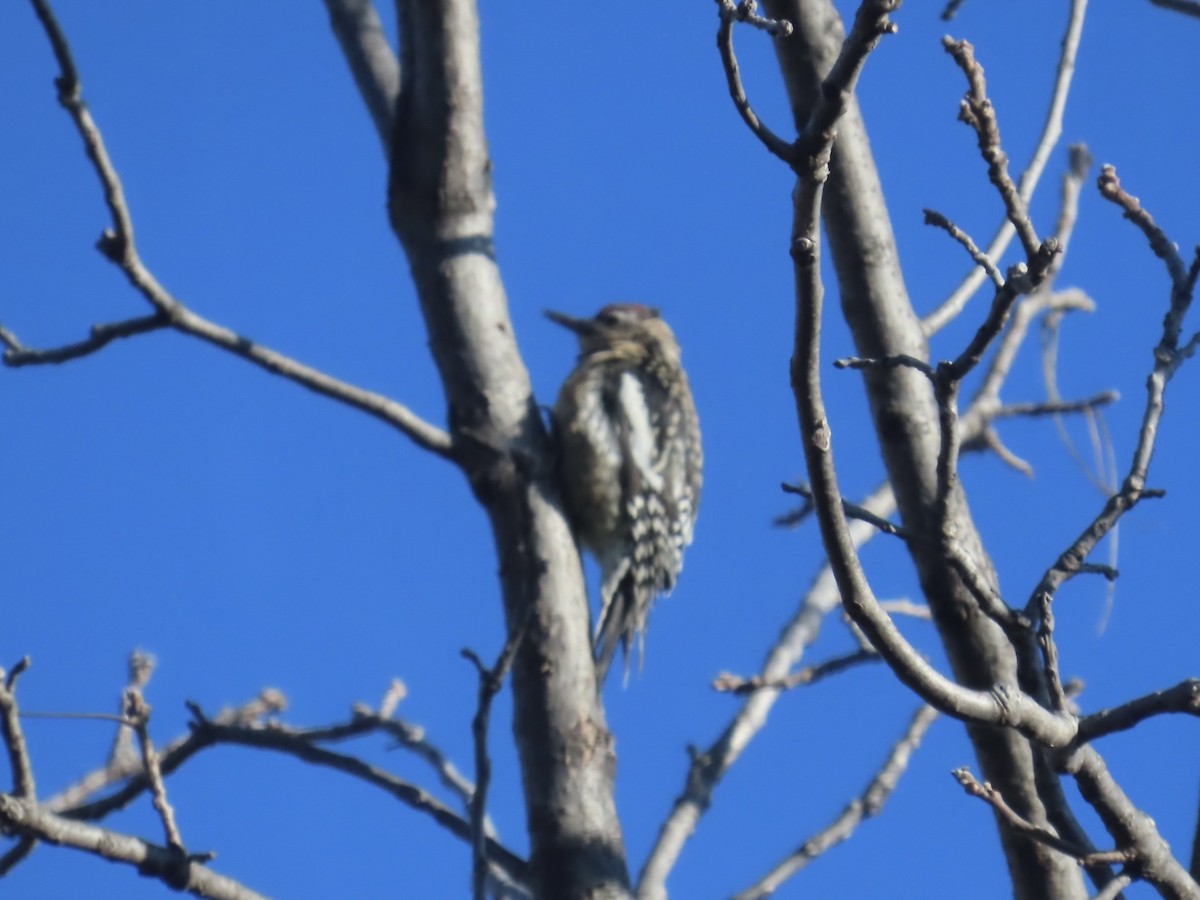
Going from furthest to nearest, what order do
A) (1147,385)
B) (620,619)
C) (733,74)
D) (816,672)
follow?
(620,619) → (816,672) → (1147,385) → (733,74)

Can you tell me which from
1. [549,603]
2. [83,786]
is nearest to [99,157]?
[549,603]

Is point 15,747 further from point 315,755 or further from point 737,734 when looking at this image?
point 737,734

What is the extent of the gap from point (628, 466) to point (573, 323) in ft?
4.61

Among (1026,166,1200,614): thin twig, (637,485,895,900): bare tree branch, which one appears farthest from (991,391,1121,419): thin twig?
(1026,166,1200,614): thin twig

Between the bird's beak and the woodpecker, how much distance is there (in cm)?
2

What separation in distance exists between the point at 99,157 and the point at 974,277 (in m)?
1.80

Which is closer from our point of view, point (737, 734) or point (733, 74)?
point (733, 74)

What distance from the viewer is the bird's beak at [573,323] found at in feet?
23.0

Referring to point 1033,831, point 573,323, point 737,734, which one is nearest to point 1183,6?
point 1033,831

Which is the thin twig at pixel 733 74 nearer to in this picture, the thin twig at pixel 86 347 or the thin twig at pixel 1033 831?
the thin twig at pixel 1033 831

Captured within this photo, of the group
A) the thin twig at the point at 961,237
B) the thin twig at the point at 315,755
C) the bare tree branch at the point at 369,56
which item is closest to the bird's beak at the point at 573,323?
the bare tree branch at the point at 369,56

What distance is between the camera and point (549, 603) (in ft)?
12.2

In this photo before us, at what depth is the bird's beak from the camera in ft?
23.0

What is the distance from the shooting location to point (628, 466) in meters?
5.78
